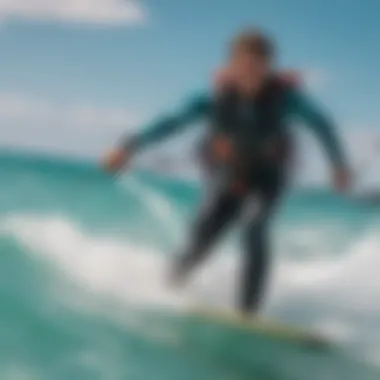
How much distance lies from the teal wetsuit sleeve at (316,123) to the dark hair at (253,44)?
0.18ft

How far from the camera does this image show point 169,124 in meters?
0.99

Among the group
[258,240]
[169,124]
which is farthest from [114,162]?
[258,240]

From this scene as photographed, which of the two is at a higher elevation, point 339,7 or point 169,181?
point 339,7

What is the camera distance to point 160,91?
999 millimetres

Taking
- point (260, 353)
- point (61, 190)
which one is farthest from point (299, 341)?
point (61, 190)

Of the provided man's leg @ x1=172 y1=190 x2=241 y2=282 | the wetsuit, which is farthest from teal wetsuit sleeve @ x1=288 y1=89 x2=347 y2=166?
man's leg @ x1=172 y1=190 x2=241 y2=282

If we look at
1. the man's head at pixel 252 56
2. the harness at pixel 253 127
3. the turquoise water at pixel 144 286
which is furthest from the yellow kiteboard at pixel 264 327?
the man's head at pixel 252 56

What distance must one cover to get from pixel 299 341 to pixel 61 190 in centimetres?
32

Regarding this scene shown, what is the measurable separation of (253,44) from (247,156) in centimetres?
13

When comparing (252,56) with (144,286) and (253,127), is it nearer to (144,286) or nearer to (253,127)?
(253,127)

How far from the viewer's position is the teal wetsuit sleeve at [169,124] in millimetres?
985

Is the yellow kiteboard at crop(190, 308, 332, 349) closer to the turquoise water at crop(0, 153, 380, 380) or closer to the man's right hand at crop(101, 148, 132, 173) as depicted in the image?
the turquoise water at crop(0, 153, 380, 380)

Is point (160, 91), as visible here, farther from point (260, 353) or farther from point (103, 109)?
point (260, 353)

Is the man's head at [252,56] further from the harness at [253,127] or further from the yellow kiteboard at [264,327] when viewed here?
the yellow kiteboard at [264,327]
